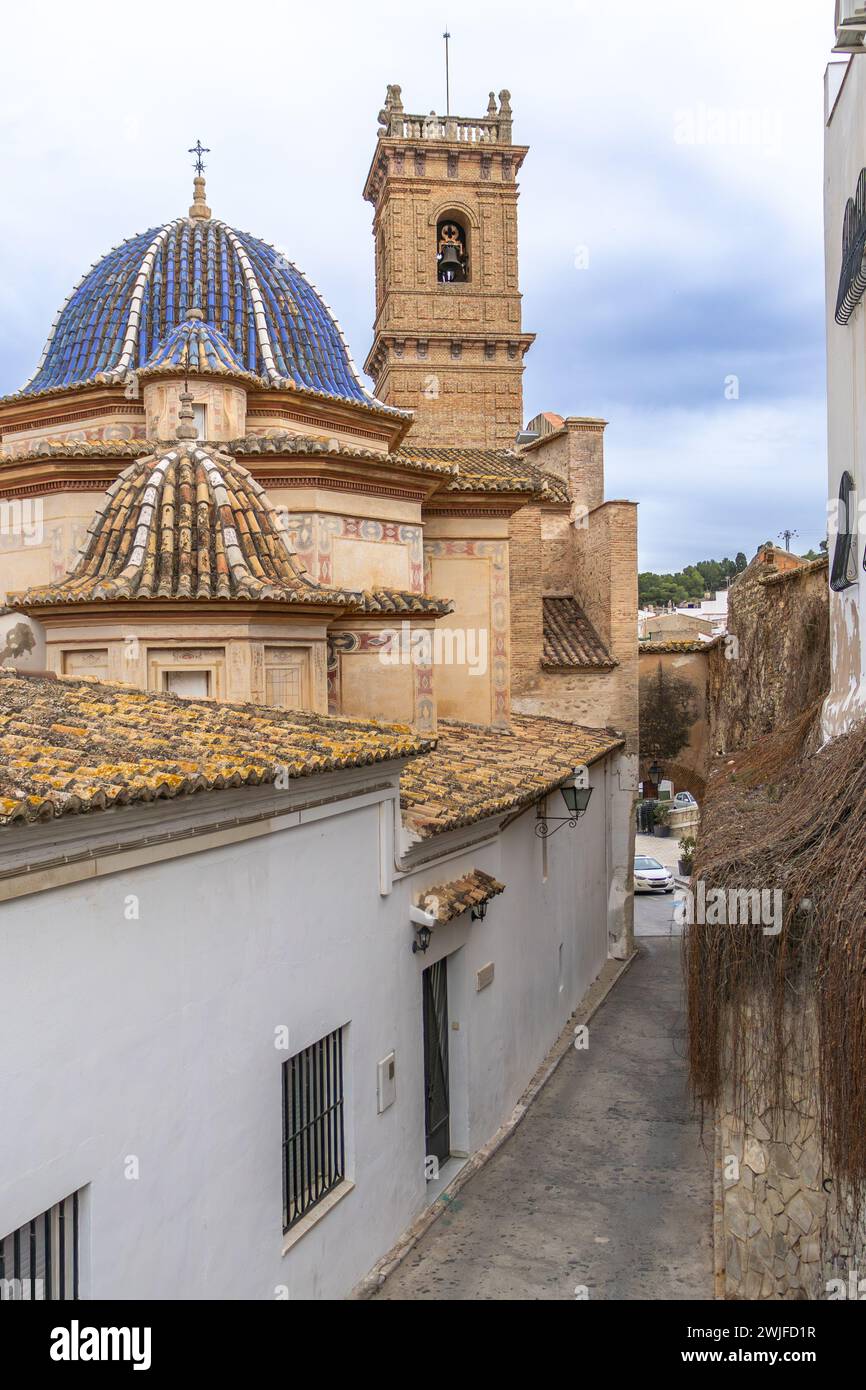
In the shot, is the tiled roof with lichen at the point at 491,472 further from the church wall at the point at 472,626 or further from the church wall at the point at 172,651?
the church wall at the point at 172,651

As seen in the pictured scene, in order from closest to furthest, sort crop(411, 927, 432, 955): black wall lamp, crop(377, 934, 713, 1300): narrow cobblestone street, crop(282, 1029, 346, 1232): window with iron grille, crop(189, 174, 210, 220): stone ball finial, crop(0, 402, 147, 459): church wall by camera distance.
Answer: crop(282, 1029, 346, 1232): window with iron grille → crop(377, 934, 713, 1300): narrow cobblestone street → crop(411, 927, 432, 955): black wall lamp → crop(0, 402, 147, 459): church wall → crop(189, 174, 210, 220): stone ball finial

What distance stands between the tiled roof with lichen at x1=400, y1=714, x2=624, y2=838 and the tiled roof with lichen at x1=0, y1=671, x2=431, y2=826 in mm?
702

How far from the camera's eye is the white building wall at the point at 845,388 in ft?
22.8

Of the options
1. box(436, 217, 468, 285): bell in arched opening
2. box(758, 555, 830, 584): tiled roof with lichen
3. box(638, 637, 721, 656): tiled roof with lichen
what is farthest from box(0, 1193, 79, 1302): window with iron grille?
box(436, 217, 468, 285): bell in arched opening

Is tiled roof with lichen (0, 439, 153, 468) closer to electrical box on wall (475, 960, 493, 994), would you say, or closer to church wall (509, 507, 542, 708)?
electrical box on wall (475, 960, 493, 994)

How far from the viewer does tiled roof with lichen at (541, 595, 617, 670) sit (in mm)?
17016

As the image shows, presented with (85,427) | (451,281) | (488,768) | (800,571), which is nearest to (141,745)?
(488,768)

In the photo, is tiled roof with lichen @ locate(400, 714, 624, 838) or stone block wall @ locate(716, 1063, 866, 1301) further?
tiled roof with lichen @ locate(400, 714, 624, 838)

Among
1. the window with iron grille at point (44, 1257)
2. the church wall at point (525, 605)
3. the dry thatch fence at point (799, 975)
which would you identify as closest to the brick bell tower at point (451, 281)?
the church wall at point (525, 605)

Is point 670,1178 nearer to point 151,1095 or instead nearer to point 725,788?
point 725,788

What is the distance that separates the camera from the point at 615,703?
17188mm

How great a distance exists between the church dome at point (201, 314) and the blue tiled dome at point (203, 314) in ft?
0.04
